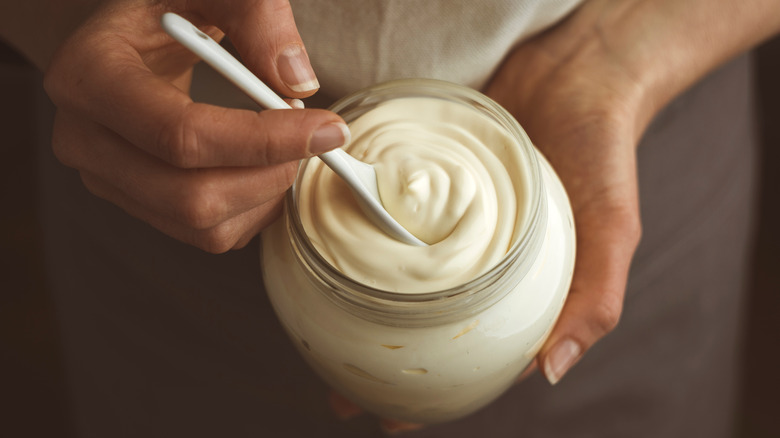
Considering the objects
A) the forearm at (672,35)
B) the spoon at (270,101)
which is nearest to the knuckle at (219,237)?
the spoon at (270,101)

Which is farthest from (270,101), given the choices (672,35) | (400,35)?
(672,35)

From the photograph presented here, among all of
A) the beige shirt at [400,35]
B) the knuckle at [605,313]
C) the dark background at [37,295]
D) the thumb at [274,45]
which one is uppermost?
the thumb at [274,45]

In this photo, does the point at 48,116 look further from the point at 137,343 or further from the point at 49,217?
the point at 137,343

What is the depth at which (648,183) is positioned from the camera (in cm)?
100

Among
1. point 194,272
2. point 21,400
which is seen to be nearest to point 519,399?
point 194,272

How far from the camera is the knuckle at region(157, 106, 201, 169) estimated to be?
540 mm

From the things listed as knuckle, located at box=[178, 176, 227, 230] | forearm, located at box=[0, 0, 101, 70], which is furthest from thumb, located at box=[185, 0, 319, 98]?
forearm, located at box=[0, 0, 101, 70]

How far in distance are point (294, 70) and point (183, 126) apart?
4.7 inches

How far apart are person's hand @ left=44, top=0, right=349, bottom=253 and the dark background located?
1.12 m

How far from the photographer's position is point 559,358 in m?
0.76

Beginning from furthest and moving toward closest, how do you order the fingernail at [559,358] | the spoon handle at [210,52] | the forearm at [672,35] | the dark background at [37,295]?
1. the dark background at [37,295]
2. the forearm at [672,35]
3. the fingernail at [559,358]
4. the spoon handle at [210,52]

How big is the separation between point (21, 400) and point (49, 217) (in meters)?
0.88

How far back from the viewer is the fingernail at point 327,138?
53 centimetres

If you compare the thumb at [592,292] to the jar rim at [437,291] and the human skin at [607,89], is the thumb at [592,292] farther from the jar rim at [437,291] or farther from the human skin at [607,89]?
the jar rim at [437,291]
